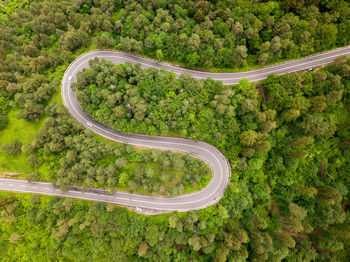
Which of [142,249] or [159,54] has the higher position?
[159,54]

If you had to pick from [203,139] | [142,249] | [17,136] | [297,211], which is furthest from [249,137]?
[17,136]

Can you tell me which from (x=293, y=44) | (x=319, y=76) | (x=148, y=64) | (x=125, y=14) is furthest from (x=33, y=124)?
(x=319, y=76)

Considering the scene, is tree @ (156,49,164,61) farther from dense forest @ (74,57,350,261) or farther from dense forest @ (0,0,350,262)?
dense forest @ (74,57,350,261)

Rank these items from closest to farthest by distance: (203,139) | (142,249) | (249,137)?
1. (142,249)
2. (249,137)
3. (203,139)

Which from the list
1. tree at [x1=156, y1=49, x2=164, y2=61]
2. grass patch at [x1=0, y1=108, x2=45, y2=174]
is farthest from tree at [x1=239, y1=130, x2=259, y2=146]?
grass patch at [x1=0, y1=108, x2=45, y2=174]

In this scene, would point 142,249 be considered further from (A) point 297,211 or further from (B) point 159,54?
(B) point 159,54

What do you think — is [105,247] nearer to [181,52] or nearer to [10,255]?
[10,255]

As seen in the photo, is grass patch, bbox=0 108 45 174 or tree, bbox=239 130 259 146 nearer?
tree, bbox=239 130 259 146

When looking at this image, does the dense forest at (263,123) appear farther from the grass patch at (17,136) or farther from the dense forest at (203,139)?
the grass patch at (17,136)
